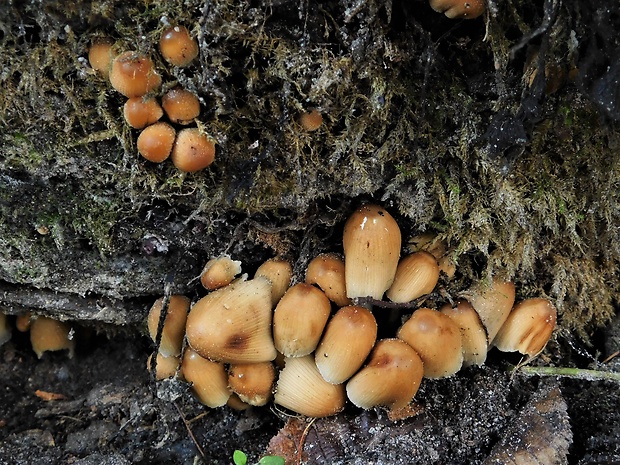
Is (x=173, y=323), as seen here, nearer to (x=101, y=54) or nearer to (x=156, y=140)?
(x=156, y=140)

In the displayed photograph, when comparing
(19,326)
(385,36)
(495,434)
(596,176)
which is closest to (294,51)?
(385,36)

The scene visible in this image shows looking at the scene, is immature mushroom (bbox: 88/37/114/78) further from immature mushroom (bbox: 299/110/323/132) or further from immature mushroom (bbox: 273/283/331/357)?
immature mushroom (bbox: 273/283/331/357)

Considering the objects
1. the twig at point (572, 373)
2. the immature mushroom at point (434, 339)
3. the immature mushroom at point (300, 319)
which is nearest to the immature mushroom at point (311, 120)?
the immature mushroom at point (300, 319)

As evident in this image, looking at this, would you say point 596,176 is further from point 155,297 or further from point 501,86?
point 155,297

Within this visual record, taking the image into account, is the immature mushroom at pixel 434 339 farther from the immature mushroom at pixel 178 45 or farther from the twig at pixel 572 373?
the immature mushroom at pixel 178 45

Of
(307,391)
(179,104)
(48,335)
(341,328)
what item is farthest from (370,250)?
(48,335)

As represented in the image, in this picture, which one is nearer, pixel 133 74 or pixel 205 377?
pixel 133 74
